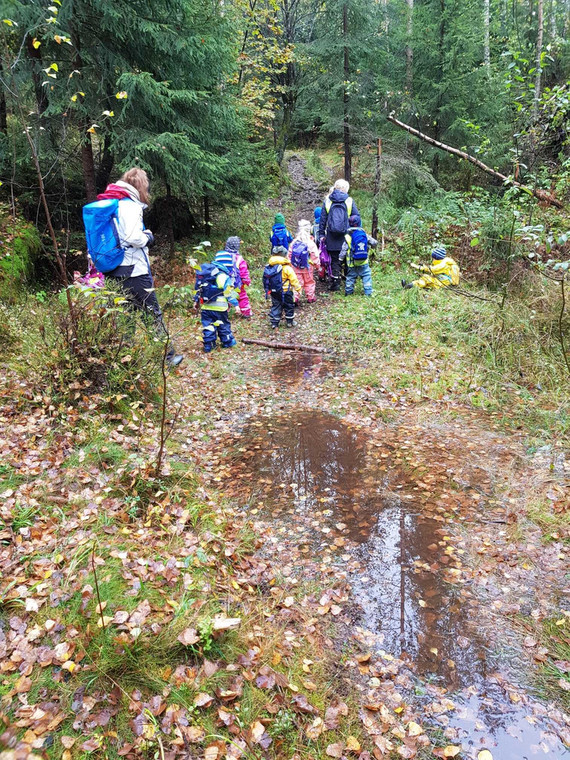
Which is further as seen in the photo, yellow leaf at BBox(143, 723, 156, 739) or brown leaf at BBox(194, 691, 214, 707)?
brown leaf at BBox(194, 691, 214, 707)

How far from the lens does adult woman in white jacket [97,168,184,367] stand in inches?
226

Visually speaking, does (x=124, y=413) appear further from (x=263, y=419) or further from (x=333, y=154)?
(x=333, y=154)

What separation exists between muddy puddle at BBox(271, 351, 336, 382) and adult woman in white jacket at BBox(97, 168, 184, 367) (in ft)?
7.93

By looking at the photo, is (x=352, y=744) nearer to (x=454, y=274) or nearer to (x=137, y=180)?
(x=137, y=180)

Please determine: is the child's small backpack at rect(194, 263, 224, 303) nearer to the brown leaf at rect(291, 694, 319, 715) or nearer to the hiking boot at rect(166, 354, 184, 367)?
the hiking boot at rect(166, 354, 184, 367)

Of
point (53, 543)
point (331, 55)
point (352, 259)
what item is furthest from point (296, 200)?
point (53, 543)

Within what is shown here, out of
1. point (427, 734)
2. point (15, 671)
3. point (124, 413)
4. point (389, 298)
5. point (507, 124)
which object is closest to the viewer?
point (15, 671)

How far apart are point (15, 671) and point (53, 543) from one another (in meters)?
1.00

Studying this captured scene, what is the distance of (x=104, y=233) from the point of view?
5723mm

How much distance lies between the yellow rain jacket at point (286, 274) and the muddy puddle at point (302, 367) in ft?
5.94

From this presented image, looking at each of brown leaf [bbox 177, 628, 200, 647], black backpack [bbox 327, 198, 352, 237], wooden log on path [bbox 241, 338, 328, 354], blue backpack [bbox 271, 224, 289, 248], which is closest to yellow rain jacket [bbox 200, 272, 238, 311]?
wooden log on path [bbox 241, 338, 328, 354]

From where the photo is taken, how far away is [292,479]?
505 cm

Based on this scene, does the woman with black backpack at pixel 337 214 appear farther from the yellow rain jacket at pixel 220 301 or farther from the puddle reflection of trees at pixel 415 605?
the puddle reflection of trees at pixel 415 605

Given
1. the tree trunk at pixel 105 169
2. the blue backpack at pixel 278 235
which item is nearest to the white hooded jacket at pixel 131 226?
the blue backpack at pixel 278 235
